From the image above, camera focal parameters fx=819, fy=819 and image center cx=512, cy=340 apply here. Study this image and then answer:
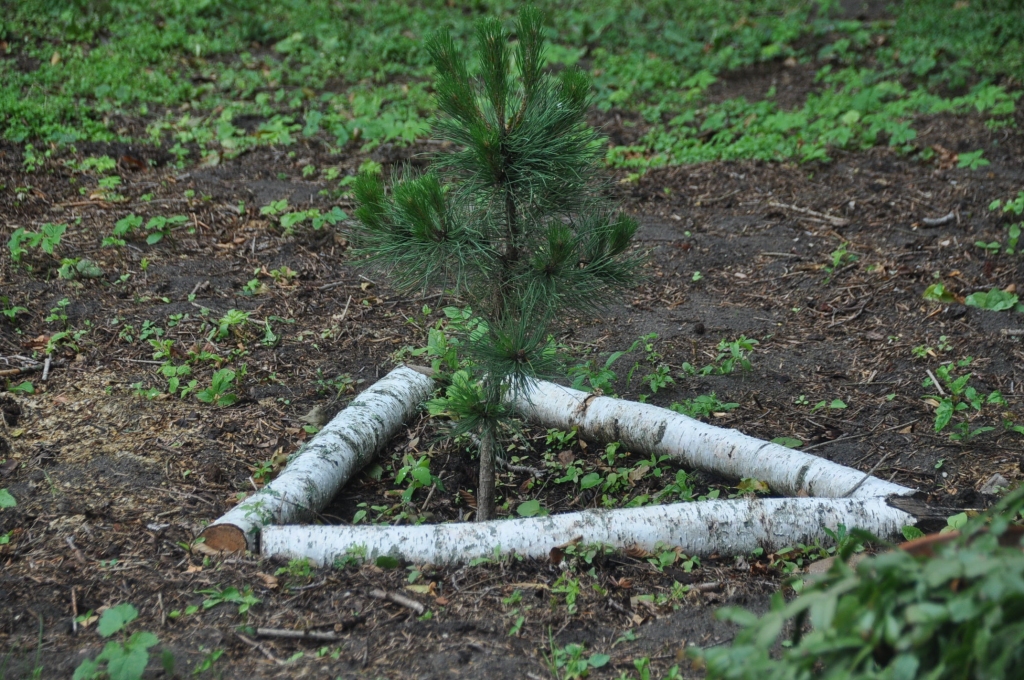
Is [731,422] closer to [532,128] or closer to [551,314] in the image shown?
[551,314]

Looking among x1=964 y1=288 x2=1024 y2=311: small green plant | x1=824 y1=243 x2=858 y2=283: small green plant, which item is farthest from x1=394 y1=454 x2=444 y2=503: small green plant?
x1=964 y1=288 x2=1024 y2=311: small green plant

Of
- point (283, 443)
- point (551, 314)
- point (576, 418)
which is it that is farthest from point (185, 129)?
point (551, 314)

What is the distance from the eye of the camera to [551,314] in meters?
3.02

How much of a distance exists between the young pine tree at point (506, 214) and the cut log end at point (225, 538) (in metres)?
0.91

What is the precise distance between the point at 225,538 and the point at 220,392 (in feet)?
3.84

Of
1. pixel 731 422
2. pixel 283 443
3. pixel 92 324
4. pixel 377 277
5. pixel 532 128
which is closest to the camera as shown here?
pixel 532 128

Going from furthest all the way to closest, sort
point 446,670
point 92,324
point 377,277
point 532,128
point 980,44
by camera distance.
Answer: point 980,44 < point 377,277 < point 92,324 < point 532,128 < point 446,670

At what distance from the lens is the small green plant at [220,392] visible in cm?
401

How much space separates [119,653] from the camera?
238cm

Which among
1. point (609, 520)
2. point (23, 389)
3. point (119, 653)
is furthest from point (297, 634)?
point (23, 389)

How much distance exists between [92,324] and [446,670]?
124 inches

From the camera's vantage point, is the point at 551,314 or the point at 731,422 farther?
the point at 731,422

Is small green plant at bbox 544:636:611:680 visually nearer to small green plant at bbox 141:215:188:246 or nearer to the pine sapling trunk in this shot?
the pine sapling trunk

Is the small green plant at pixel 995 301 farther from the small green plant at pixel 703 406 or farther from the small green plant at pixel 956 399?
the small green plant at pixel 703 406
